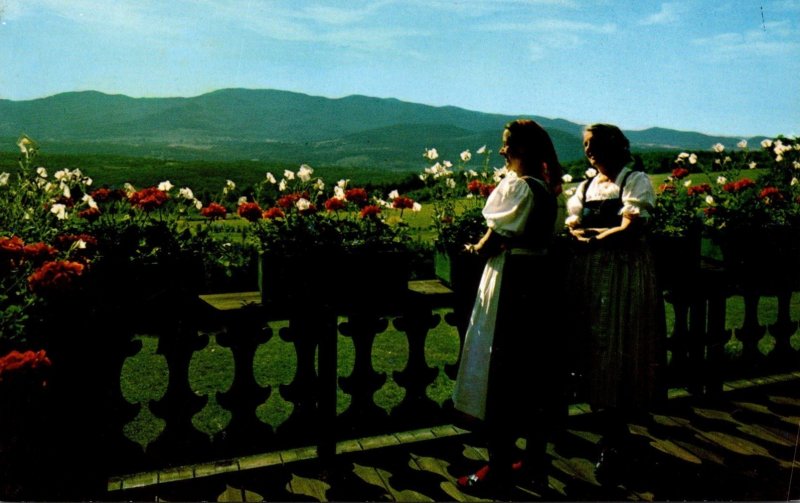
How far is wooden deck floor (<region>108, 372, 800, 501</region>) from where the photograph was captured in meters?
3.04

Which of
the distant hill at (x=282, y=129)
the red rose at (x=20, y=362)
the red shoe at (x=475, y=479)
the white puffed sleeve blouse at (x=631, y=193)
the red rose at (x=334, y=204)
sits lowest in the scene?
the red shoe at (x=475, y=479)

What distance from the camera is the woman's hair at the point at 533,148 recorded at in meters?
3.01

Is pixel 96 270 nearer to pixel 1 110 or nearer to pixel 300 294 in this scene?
pixel 300 294

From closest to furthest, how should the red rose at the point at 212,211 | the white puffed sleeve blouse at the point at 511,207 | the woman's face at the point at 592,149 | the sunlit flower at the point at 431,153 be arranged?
the white puffed sleeve blouse at the point at 511,207 < the woman's face at the point at 592,149 < the red rose at the point at 212,211 < the sunlit flower at the point at 431,153

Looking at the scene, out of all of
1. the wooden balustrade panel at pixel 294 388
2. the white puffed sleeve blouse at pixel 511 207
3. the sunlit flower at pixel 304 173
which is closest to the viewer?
the white puffed sleeve blouse at pixel 511 207

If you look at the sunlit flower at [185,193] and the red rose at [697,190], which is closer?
the sunlit flower at [185,193]

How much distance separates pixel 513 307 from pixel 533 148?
73 centimetres

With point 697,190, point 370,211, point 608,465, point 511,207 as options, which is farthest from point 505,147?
point 697,190

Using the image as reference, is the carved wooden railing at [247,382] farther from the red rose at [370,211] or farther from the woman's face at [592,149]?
the woman's face at [592,149]

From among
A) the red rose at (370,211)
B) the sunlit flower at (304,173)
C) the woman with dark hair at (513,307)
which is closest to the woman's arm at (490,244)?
the woman with dark hair at (513,307)

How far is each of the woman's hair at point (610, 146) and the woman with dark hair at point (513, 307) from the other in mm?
331

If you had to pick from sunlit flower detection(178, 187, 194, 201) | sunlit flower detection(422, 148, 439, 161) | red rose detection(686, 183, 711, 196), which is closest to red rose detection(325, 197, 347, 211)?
sunlit flower detection(178, 187, 194, 201)

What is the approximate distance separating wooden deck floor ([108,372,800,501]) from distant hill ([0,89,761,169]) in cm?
184

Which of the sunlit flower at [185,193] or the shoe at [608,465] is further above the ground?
the sunlit flower at [185,193]
